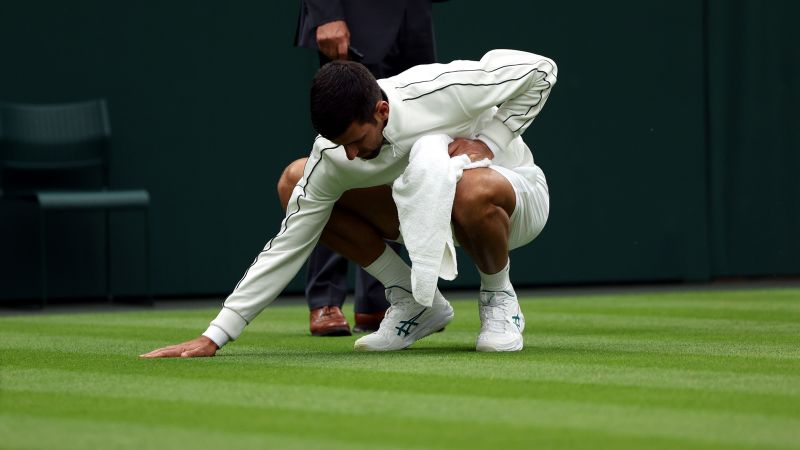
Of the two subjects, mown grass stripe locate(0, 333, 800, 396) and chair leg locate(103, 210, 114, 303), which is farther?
chair leg locate(103, 210, 114, 303)

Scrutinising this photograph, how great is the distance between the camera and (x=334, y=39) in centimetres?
506

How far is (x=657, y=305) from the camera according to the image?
6.98 metres

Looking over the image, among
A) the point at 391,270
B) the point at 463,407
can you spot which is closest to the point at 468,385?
the point at 463,407

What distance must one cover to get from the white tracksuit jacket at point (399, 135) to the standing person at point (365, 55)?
110cm

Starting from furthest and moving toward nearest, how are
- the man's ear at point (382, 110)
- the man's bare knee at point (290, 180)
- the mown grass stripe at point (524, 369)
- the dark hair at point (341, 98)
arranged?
the man's bare knee at point (290, 180)
the man's ear at point (382, 110)
the dark hair at point (341, 98)
the mown grass stripe at point (524, 369)

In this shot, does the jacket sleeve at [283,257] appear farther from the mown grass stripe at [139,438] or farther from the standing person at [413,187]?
the mown grass stripe at [139,438]

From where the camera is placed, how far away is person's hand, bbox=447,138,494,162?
13.6 ft

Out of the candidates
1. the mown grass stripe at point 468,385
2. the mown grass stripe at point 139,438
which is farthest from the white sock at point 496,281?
the mown grass stripe at point 139,438

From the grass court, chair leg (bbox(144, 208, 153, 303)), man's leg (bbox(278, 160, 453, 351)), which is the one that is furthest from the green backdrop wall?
man's leg (bbox(278, 160, 453, 351))

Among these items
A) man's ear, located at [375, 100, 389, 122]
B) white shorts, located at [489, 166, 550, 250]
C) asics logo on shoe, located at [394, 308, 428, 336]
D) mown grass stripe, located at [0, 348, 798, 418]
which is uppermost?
man's ear, located at [375, 100, 389, 122]

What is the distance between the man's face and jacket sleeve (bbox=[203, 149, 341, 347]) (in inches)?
8.3

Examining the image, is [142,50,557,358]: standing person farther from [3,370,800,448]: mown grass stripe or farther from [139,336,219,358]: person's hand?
[3,370,800,448]: mown grass stripe

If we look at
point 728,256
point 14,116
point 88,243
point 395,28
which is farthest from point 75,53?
point 728,256

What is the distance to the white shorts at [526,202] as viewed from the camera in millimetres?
4238
